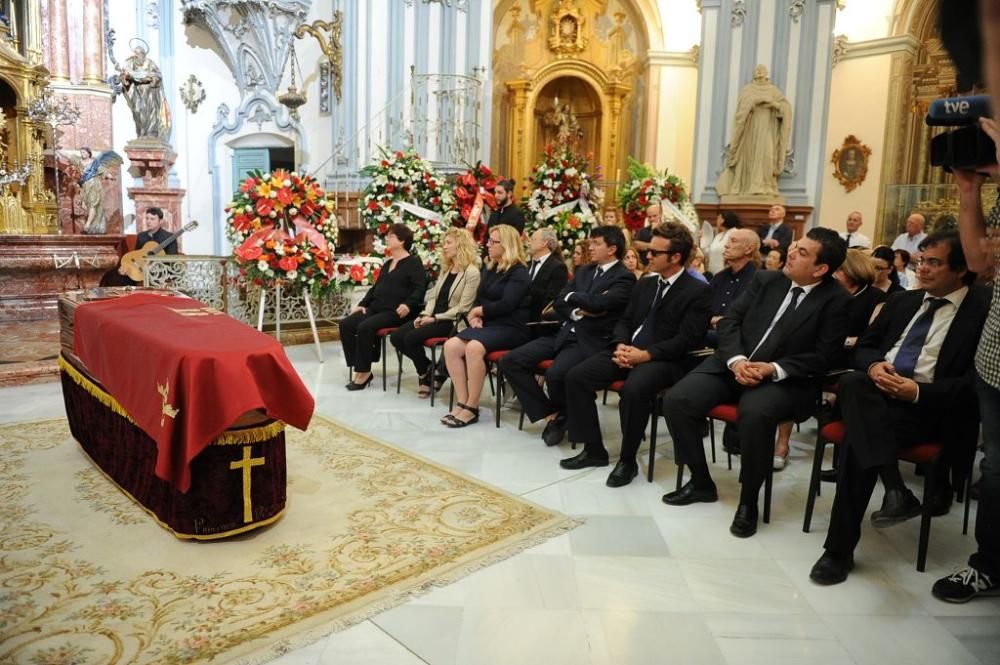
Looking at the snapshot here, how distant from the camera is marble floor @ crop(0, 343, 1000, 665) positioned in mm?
2443

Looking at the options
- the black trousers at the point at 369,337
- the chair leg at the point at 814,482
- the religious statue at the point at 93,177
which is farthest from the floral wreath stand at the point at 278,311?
the chair leg at the point at 814,482

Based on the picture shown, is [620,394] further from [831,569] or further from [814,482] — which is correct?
[831,569]

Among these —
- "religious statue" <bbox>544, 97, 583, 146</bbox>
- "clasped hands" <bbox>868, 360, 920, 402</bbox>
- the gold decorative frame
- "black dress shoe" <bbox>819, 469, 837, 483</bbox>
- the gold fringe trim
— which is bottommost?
"black dress shoe" <bbox>819, 469, 837, 483</bbox>

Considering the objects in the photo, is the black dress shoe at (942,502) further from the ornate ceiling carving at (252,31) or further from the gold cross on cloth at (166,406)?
the ornate ceiling carving at (252,31)

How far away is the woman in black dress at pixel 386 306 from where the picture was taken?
6.17 metres

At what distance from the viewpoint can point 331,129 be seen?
11695mm

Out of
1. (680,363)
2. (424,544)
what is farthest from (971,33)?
(680,363)

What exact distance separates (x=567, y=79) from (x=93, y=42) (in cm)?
855

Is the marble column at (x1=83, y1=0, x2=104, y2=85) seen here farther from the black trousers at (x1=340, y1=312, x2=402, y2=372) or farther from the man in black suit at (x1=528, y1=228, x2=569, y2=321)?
the man in black suit at (x1=528, y1=228, x2=569, y2=321)

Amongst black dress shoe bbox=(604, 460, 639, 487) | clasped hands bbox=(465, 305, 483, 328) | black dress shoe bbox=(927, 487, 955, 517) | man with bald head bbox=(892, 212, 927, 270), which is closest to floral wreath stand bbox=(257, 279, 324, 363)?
clasped hands bbox=(465, 305, 483, 328)

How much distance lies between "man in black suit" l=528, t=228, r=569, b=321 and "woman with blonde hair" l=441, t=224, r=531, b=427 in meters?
0.10

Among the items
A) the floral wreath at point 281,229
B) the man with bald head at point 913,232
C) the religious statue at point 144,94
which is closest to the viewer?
the floral wreath at point 281,229

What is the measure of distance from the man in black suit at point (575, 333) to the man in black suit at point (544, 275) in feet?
1.43

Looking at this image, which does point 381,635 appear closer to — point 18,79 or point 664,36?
point 18,79
